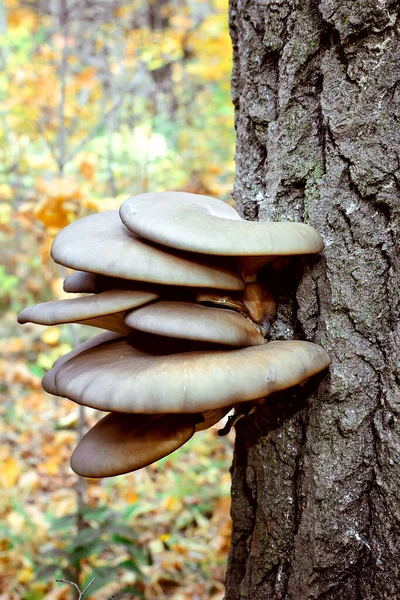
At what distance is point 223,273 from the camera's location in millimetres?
1256

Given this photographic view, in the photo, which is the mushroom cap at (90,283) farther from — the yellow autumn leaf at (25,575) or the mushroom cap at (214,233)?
the yellow autumn leaf at (25,575)

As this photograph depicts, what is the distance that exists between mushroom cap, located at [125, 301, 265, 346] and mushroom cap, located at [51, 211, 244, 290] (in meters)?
0.08

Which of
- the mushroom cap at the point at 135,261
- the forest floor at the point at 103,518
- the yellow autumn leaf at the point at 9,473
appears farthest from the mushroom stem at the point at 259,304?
the yellow autumn leaf at the point at 9,473

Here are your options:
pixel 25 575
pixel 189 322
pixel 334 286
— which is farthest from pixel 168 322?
pixel 25 575

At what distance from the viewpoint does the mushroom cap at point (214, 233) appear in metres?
1.10

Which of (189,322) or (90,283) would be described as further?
(90,283)

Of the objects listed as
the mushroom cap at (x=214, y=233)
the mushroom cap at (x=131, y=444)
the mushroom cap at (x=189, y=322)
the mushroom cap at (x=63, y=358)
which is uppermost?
the mushroom cap at (x=214, y=233)

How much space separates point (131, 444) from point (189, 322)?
16.6 inches

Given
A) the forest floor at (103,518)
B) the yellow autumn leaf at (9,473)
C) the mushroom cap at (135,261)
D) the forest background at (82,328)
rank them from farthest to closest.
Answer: the yellow autumn leaf at (9,473) → the forest background at (82,328) → the forest floor at (103,518) → the mushroom cap at (135,261)

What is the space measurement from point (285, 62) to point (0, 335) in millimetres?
7292

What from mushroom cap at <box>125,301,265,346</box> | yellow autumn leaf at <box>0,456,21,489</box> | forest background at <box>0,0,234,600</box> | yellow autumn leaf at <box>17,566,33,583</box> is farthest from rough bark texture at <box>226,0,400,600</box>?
yellow autumn leaf at <box>0,456,21,489</box>

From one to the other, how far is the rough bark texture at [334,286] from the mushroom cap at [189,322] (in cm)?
29

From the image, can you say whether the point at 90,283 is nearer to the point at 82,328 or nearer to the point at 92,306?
the point at 92,306

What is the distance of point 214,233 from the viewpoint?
112 cm
